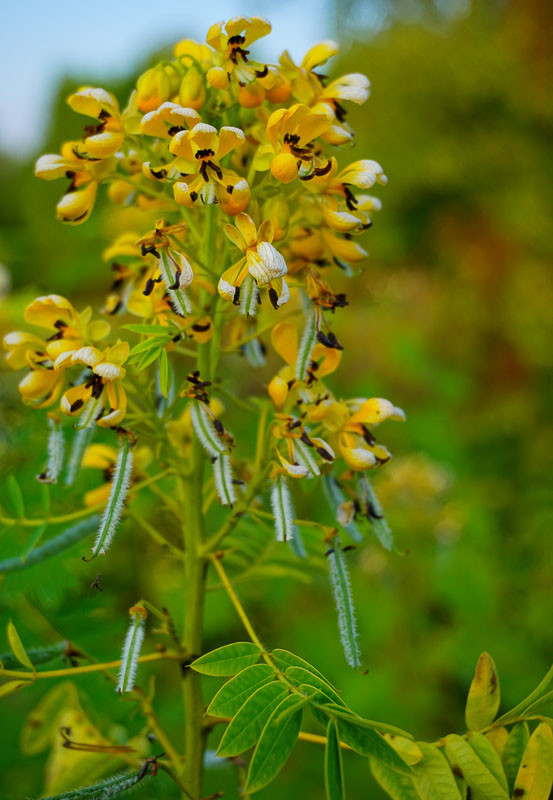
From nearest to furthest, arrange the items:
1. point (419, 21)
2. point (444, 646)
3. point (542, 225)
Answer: point (444, 646) < point (542, 225) < point (419, 21)

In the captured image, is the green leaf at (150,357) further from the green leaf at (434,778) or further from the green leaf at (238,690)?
the green leaf at (434,778)

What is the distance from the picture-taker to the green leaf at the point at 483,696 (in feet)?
2.07

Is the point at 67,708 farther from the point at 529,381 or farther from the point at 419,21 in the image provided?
the point at 419,21

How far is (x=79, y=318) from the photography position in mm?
765

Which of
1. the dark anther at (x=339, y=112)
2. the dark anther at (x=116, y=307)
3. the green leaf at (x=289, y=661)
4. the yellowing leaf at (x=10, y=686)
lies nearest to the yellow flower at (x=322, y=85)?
the dark anther at (x=339, y=112)

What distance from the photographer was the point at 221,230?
0.83 meters

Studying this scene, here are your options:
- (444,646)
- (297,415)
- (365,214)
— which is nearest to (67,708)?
(297,415)

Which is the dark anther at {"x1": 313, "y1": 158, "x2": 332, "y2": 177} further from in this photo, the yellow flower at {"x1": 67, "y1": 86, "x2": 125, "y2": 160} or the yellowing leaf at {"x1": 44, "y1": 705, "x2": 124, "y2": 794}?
the yellowing leaf at {"x1": 44, "y1": 705, "x2": 124, "y2": 794}

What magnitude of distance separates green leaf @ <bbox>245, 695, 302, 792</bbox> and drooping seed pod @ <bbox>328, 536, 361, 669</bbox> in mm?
112

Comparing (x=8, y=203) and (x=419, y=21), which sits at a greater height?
(x=419, y=21)

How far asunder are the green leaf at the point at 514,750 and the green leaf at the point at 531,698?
1 centimetres

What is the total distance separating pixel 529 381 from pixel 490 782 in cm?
602

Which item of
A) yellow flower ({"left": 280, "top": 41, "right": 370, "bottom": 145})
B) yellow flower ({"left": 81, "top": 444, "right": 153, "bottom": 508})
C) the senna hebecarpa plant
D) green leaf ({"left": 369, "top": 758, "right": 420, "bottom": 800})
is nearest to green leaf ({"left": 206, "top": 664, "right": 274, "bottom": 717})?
the senna hebecarpa plant

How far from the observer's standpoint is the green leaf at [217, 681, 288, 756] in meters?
0.56
